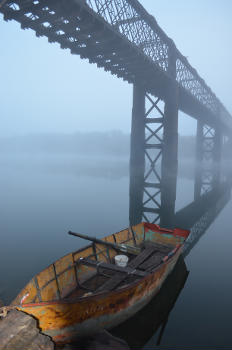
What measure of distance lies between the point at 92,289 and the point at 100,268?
1005mm

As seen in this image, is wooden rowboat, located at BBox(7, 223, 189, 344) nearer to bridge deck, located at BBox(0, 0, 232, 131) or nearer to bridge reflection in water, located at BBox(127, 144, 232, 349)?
bridge reflection in water, located at BBox(127, 144, 232, 349)

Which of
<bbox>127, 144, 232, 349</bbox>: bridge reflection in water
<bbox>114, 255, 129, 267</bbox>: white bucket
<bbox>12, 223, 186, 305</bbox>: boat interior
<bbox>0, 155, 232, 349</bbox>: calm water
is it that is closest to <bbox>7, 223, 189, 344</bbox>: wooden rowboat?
<bbox>12, 223, 186, 305</bbox>: boat interior

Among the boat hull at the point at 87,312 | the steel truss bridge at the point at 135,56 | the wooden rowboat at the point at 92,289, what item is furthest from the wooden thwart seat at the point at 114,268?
the steel truss bridge at the point at 135,56

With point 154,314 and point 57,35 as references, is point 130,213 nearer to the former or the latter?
point 154,314

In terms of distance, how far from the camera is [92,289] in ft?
22.3

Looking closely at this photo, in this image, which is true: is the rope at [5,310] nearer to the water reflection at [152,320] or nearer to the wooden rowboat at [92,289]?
the wooden rowboat at [92,289]

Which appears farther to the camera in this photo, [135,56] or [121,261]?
[135,56]

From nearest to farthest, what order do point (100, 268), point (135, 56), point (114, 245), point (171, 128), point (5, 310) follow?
point (5, 310) < point (100, 268) < point (114, 245) < point (135, 56) < point (171, 128)

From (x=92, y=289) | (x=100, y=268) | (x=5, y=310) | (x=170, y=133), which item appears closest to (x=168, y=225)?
(x=100, y=268)

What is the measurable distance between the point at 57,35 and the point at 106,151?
499ft

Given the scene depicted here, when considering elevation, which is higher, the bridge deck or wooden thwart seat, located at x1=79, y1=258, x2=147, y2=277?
the bridge deck

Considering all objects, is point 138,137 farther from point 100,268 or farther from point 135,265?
point 100,268

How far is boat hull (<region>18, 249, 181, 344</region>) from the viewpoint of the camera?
178 inches

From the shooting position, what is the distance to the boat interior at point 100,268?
19.0 feet
